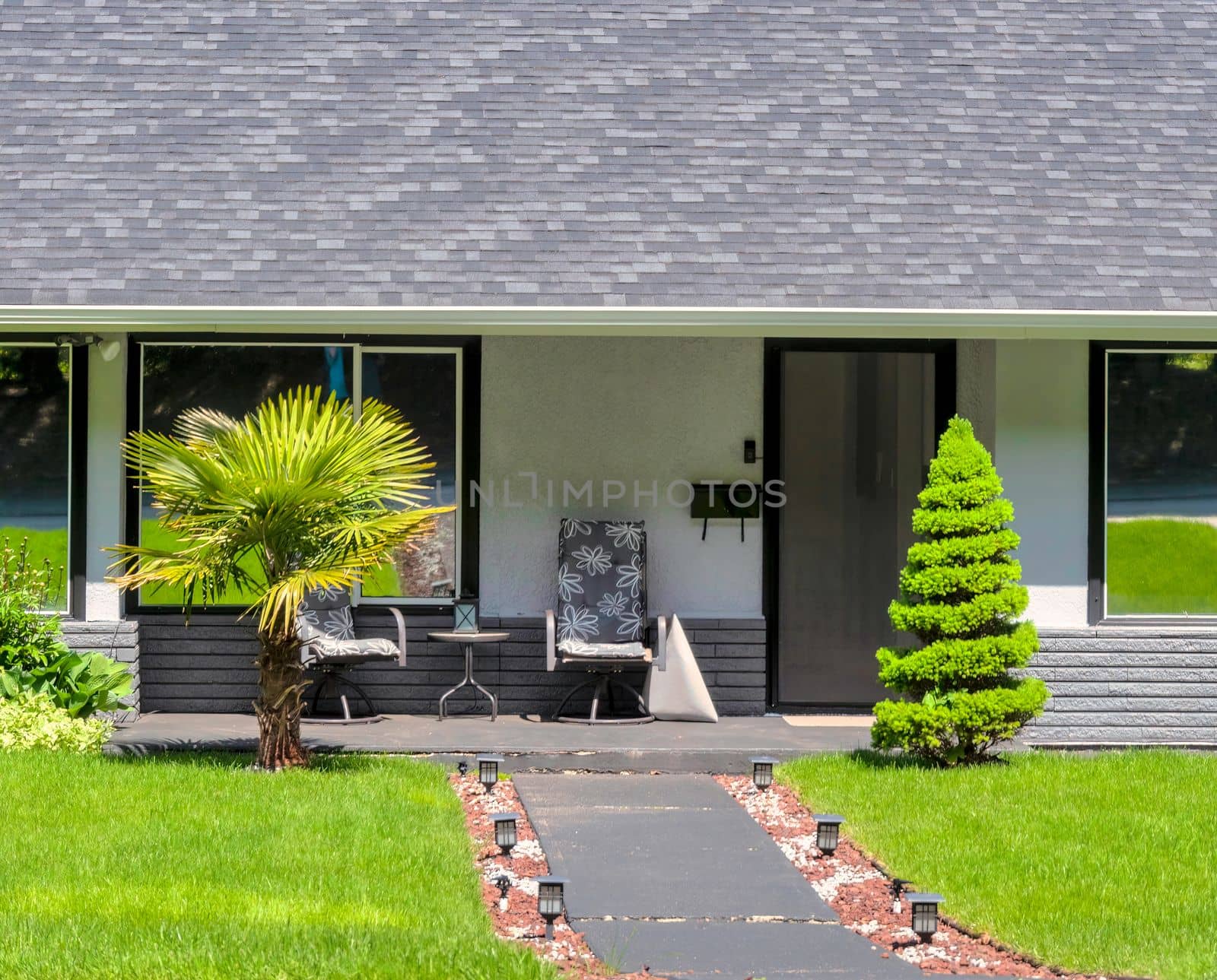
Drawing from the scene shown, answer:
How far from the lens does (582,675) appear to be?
10883 millimetres

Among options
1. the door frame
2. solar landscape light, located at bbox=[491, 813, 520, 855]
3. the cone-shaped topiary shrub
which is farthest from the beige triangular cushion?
solar landscape light, located at bbox=[491, 813, 520, 855]

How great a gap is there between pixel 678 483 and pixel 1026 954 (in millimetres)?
5682

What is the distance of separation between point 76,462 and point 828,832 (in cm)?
570

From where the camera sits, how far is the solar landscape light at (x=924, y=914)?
18.9ft

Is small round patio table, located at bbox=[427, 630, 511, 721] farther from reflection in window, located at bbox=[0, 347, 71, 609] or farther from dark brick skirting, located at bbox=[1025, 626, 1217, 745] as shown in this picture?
dark brick skirting, located at bbox=[1025, 626, 1217, 745]

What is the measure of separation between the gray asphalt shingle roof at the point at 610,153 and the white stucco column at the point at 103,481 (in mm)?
669

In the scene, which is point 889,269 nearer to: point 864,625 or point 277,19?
point 864,625

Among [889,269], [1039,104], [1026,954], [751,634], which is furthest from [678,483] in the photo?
[1026,954]

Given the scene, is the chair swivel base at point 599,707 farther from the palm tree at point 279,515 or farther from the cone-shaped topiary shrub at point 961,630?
the palm tree at point 279,515

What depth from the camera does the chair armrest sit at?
10.3 meters

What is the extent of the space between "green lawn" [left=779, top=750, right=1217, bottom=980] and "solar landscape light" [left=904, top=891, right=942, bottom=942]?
28 centimetres

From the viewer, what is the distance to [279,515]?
8.57m

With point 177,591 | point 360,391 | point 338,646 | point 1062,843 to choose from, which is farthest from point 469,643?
point 1062,843

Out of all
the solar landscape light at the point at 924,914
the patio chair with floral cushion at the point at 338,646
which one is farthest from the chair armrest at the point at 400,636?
the solar landscape light at the point at 924,914
